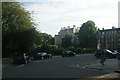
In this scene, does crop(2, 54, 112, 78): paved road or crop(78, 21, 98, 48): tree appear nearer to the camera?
crop(2, 54, 112, 78): paved road

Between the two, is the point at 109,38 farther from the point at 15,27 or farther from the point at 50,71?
the point at 50,71

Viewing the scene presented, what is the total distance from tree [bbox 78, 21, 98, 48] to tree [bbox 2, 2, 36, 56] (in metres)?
50.0

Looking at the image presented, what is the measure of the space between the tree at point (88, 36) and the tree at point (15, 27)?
50.0 metres

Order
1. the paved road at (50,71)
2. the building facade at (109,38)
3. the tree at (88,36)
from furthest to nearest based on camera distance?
the building facade at (109,38)
the tree at (88,36)
the paved road at (50,71)

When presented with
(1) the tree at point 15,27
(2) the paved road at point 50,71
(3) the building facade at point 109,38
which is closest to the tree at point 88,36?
(3) the building facade at point 109,38

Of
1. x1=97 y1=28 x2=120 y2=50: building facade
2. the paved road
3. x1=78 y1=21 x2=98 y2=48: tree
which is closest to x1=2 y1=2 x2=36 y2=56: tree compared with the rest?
the paved road

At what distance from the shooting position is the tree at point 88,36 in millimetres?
87750

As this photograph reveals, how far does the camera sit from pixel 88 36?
87.8m

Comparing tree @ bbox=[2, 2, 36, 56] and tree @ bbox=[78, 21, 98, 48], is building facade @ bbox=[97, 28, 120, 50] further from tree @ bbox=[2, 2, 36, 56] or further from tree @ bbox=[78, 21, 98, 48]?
tree @ bbox=[2, 2, 36, 56]

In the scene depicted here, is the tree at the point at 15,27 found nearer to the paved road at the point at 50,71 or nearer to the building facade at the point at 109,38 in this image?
the paved road at the point at 50,71

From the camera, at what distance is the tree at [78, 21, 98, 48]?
87.8 m

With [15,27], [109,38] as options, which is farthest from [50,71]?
[109,38]

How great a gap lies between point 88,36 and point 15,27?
2092 inches

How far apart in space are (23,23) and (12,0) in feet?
13.0
